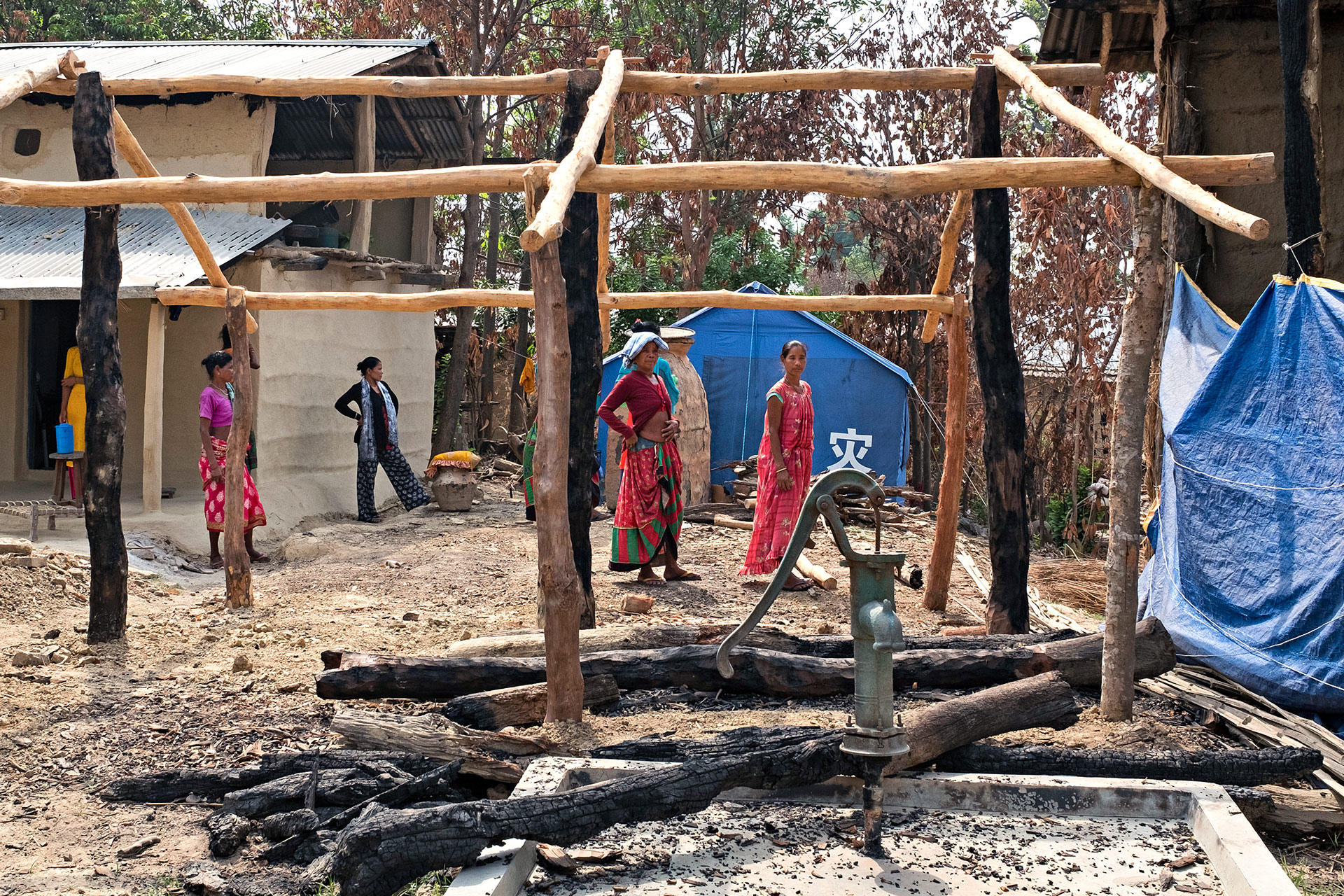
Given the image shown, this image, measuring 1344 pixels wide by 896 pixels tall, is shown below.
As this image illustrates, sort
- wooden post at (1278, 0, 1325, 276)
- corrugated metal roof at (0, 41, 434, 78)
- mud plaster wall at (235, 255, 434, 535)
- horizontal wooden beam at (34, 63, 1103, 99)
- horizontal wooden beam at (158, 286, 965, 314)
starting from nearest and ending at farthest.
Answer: wooden post at (1278, 0, 1325, 276)
horizontal wooden beam at (34, 63, 1103, 99)
horizontal wooden beam at (158, 286, 965, 314)
mud plaster wall at (235, 255, 434, 535)
corrugated metal roof at (0, 41, 434, 78)

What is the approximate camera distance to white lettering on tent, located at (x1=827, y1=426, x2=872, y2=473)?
42.7ft

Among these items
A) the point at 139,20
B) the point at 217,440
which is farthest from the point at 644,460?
the point at 139,20

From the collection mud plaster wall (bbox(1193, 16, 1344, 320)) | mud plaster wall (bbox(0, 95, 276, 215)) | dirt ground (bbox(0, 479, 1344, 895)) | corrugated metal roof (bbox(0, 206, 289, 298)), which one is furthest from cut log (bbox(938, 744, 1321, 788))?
mud plaster wall (bbox(0, 95, 276, 215))

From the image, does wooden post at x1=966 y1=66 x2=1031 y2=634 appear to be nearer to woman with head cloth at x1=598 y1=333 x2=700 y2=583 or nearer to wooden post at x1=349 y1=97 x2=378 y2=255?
woman with head cloth at x1=598 y1=333 x2=700 y2=583

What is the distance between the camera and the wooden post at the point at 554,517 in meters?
4.18

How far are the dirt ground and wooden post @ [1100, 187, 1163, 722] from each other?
28 centimetres

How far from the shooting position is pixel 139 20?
18859 millimetres

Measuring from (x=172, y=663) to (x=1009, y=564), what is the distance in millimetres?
4222

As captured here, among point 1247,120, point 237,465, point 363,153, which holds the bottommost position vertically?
point 237,465

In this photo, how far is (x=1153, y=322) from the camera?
4250 mm

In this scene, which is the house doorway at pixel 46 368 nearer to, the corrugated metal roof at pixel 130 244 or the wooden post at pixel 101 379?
the corrugated metal roof at pixel 130 244

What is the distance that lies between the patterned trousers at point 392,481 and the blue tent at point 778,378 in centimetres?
224

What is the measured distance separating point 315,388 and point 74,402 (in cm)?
227

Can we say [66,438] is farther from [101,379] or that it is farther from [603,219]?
[603,219]
